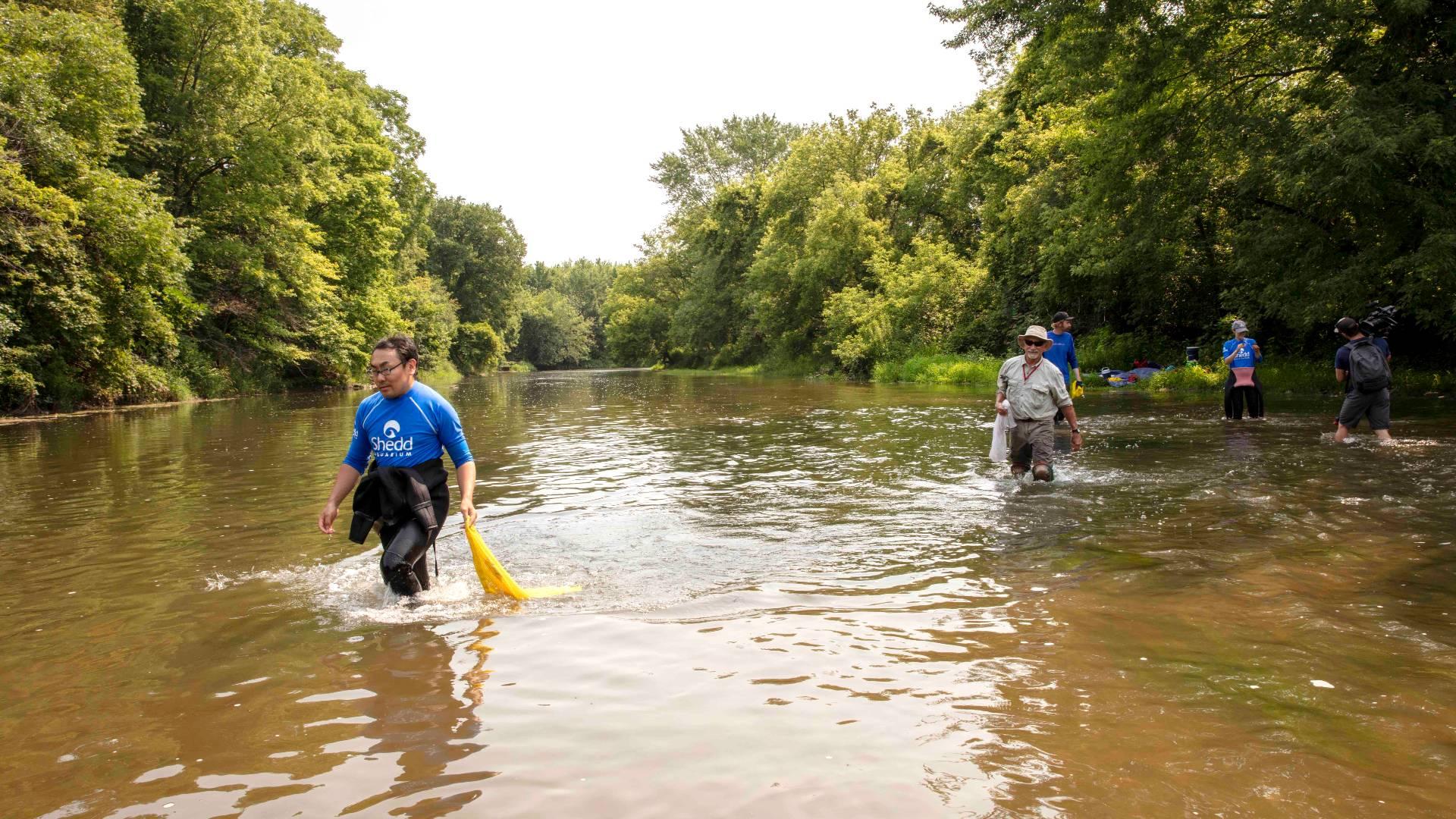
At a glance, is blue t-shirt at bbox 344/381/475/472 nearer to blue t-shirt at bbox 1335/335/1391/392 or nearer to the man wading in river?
the man wading in river

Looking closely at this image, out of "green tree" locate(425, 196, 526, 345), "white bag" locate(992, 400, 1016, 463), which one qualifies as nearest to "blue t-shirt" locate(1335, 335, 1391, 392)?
"white bag" locate(992, 400, 1016, 463)

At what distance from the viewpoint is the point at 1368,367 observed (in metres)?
11.9

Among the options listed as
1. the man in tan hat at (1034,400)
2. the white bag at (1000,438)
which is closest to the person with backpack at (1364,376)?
the man in tan hat at (1034,400)

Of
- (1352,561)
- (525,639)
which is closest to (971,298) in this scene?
(1352,561)

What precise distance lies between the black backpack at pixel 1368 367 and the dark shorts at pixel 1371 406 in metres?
0.11

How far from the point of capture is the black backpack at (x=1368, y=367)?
467 inches

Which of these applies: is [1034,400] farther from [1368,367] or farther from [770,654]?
[770,654]

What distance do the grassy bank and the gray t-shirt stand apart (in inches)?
560

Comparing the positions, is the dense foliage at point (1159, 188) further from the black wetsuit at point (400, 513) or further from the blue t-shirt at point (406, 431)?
the black wetsuit at point (400, 513)

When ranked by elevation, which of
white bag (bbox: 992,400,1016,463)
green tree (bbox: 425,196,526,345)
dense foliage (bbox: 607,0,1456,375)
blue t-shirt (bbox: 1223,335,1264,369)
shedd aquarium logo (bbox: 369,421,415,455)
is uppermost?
green tree (bbox: 425,196,526,345)

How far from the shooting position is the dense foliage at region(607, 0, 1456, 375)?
1645cm

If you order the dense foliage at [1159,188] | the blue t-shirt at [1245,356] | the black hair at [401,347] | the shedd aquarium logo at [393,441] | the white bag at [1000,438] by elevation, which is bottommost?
the white bag at [1000,438]

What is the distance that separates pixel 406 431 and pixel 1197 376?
24.8m

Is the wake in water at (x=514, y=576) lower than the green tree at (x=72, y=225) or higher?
lower
